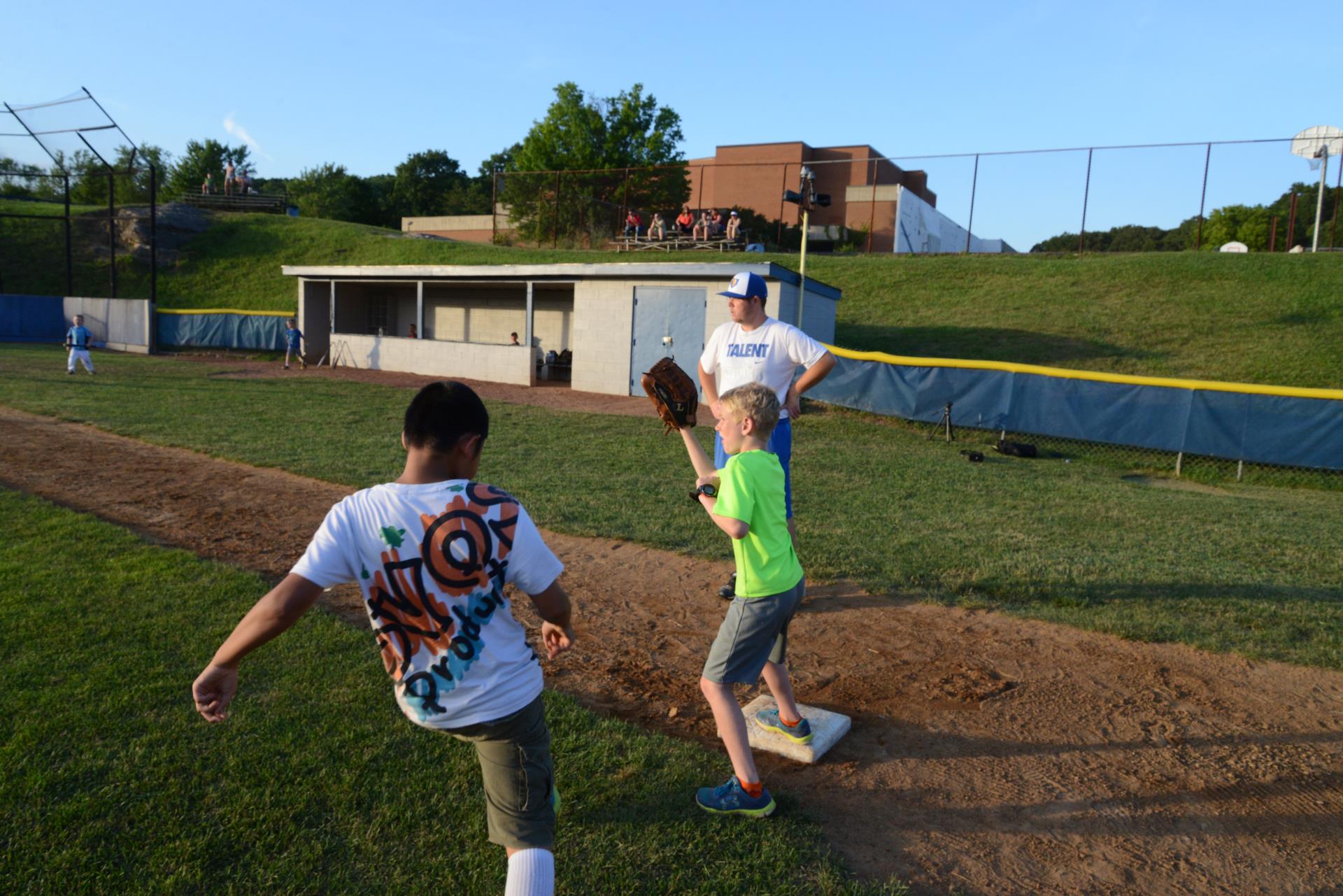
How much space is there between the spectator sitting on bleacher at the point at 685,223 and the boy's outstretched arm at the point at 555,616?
96.6 ft

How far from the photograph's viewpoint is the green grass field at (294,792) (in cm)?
263

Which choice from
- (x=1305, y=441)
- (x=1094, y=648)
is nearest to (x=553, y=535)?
(x=1094, y=648)

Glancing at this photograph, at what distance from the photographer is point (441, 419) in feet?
6.92

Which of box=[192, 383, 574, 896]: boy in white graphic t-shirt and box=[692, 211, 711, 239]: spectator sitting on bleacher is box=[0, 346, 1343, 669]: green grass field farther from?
box=[692, 211, 711, 239]: spectator sitting on bleacher

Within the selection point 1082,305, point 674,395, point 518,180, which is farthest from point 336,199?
point 674,395

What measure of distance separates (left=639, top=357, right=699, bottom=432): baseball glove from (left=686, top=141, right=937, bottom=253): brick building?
1428 inches

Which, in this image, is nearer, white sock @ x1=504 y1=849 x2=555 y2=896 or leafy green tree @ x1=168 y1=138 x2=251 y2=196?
white sock @ x1=504 y1=849 x2=555 y2=896

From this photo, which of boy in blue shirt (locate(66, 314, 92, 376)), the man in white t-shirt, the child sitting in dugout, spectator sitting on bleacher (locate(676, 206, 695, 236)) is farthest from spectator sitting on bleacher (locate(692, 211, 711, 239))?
the child sitting in dugout

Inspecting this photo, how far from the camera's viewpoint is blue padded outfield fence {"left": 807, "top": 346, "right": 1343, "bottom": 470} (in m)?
11.6

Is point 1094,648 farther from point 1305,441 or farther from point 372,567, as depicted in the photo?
point 1305,441

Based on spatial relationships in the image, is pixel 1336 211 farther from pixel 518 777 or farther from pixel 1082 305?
pixel 518 777

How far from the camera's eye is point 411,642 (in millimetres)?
2150

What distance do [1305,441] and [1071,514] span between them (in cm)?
607

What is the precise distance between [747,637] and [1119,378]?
1190 cm
